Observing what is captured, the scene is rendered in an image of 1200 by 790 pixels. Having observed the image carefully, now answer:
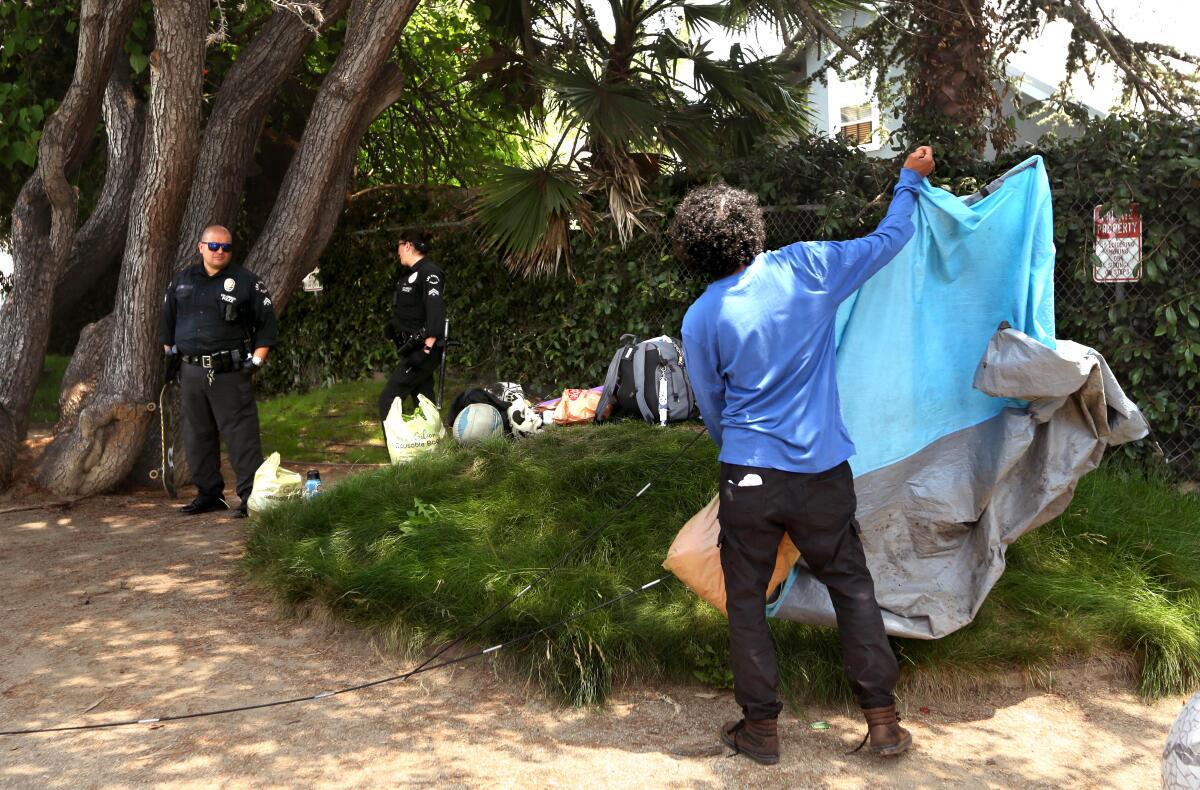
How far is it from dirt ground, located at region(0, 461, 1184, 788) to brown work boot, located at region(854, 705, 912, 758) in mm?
73

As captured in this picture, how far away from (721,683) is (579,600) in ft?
2.38

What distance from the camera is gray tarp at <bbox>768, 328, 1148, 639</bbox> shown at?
412cm

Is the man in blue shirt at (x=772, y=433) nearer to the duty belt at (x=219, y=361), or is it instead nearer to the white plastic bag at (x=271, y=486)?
the white plastic bag at (x=271, y=486)

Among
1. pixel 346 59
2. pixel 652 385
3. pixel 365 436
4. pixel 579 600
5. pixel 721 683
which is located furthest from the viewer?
pixel 365 436

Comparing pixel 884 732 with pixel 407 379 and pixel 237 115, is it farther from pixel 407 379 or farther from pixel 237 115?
pixel 237 115

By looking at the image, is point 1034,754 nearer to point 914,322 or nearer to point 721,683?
point 721,683

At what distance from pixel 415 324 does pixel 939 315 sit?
16.2ft

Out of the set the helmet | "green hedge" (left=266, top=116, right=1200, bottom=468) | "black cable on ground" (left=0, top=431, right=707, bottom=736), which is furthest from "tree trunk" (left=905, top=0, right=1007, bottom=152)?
"black cable on ground" (left=0, top=431, right=707, bottom=736)

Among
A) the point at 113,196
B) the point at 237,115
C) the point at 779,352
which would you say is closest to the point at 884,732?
the point at 779,352

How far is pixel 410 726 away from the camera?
4.18 m

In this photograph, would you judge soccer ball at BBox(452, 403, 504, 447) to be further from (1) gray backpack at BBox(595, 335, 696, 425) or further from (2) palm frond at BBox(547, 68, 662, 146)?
(2) palm frond at BBox(547, 68, 662, 146)

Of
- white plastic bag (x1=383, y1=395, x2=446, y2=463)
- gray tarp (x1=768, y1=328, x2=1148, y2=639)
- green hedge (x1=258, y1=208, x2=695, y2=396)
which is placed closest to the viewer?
gray tarp (x1=768, y1=328, x2=1148, y2=639)

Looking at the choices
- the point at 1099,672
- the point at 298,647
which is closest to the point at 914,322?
the point at 1099,672

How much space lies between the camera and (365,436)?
427 inches
